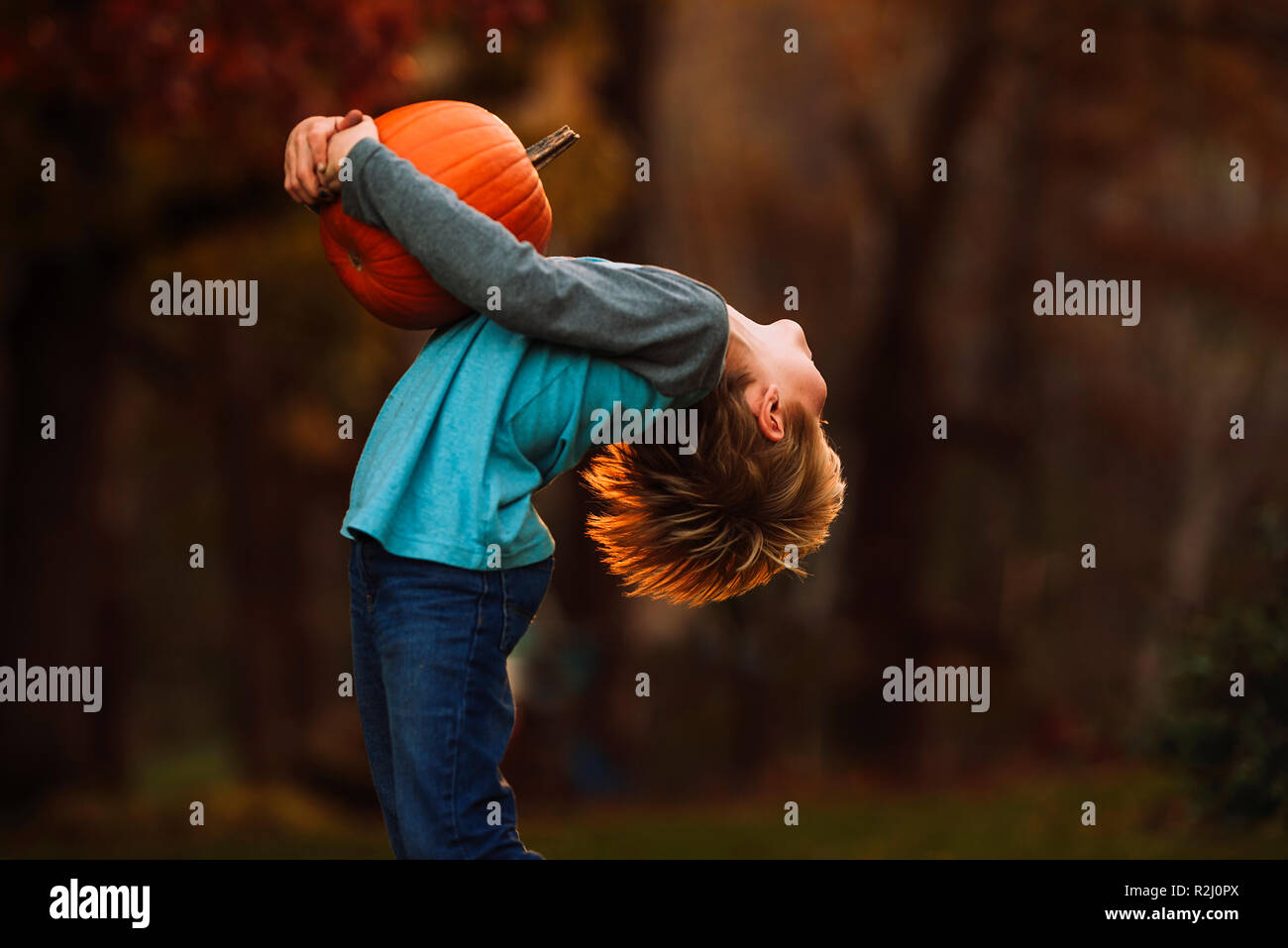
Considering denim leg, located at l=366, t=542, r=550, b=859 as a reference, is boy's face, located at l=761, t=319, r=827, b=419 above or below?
above

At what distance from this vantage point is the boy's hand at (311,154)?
3238 millimetres

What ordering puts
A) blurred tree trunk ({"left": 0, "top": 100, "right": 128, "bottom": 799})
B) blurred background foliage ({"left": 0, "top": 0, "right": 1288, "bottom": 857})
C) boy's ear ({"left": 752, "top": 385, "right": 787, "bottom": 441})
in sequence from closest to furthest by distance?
boy's ear ({"left": 752, "top": 385, "right": 787, "bottom": 441})
blurred background foliage ({"left": 0, "top": 0, "right": 1288, "bottom": 857})
blurred tree trunk ({"left": 0, "top": 100, "right": 128, "bottom": 799})

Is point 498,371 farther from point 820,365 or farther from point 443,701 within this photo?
point 820,365

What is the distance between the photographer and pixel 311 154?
3.24 meters

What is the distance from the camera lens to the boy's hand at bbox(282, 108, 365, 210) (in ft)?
10.6

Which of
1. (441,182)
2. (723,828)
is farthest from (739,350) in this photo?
(723,828)

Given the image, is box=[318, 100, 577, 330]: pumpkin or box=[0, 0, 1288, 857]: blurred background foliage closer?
box=[318, 100, 577, 330]: pumpkin

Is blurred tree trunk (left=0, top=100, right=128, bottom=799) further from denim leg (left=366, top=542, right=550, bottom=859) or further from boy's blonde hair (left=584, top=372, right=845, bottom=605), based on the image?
denim leg (left=366, top=542, right=550, bottom=859)

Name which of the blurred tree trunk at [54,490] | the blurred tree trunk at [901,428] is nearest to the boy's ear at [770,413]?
the blurred tree trunk at [54,490]

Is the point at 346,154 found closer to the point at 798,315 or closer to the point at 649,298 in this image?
the point at 649,298

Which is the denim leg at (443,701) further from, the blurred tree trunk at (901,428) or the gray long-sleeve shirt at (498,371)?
the blurred tree trunk at (901,428)

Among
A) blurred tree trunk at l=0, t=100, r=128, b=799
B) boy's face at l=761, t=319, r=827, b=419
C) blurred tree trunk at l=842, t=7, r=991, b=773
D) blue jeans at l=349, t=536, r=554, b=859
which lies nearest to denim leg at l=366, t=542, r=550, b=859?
blue jeans at l=349, t=536, r=554, b=859

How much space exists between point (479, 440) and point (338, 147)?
72 cm

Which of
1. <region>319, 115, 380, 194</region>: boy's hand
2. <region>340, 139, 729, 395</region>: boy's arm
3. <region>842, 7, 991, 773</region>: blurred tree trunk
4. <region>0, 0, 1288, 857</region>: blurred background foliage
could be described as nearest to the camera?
<region>340, 139, 729, 395</region>: boy's arm
